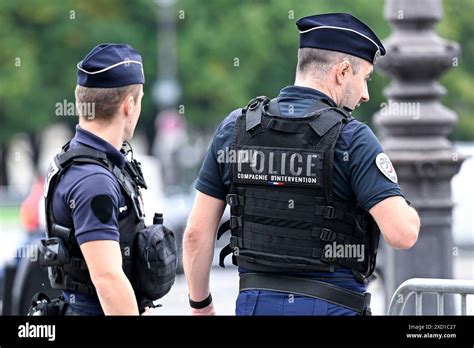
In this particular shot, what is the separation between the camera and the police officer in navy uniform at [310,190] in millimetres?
3861

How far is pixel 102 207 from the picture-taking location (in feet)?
12.6

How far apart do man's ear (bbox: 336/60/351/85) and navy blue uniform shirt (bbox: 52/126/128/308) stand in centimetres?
82

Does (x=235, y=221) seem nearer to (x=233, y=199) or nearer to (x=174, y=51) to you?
(x=233, y=199)

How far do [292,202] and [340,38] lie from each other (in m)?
0.60

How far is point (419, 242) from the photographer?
7180 mm

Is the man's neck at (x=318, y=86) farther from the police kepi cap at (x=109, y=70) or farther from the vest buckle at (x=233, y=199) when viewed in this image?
the police kepi cap at (x=109, y=70)

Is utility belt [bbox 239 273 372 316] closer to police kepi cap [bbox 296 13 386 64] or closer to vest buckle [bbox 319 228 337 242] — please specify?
vest buckle [bbox 319 228 337 242]

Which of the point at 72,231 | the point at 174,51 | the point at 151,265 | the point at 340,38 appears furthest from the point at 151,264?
the point at 174,51

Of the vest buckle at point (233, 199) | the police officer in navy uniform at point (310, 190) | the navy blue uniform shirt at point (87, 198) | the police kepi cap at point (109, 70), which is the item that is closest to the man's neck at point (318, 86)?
the police officer in navy uniform at point (310, 190)

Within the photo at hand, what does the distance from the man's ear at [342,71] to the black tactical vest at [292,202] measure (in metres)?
0.11

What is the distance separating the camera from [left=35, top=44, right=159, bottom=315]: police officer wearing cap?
3.80m

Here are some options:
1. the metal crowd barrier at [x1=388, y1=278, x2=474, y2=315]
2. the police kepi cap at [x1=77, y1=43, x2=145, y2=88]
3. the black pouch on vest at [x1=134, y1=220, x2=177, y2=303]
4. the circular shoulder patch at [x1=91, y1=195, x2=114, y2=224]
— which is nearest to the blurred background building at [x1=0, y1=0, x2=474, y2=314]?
the metal crowd barrier at [x1=388, y1=278, x2=474, y2=315]
